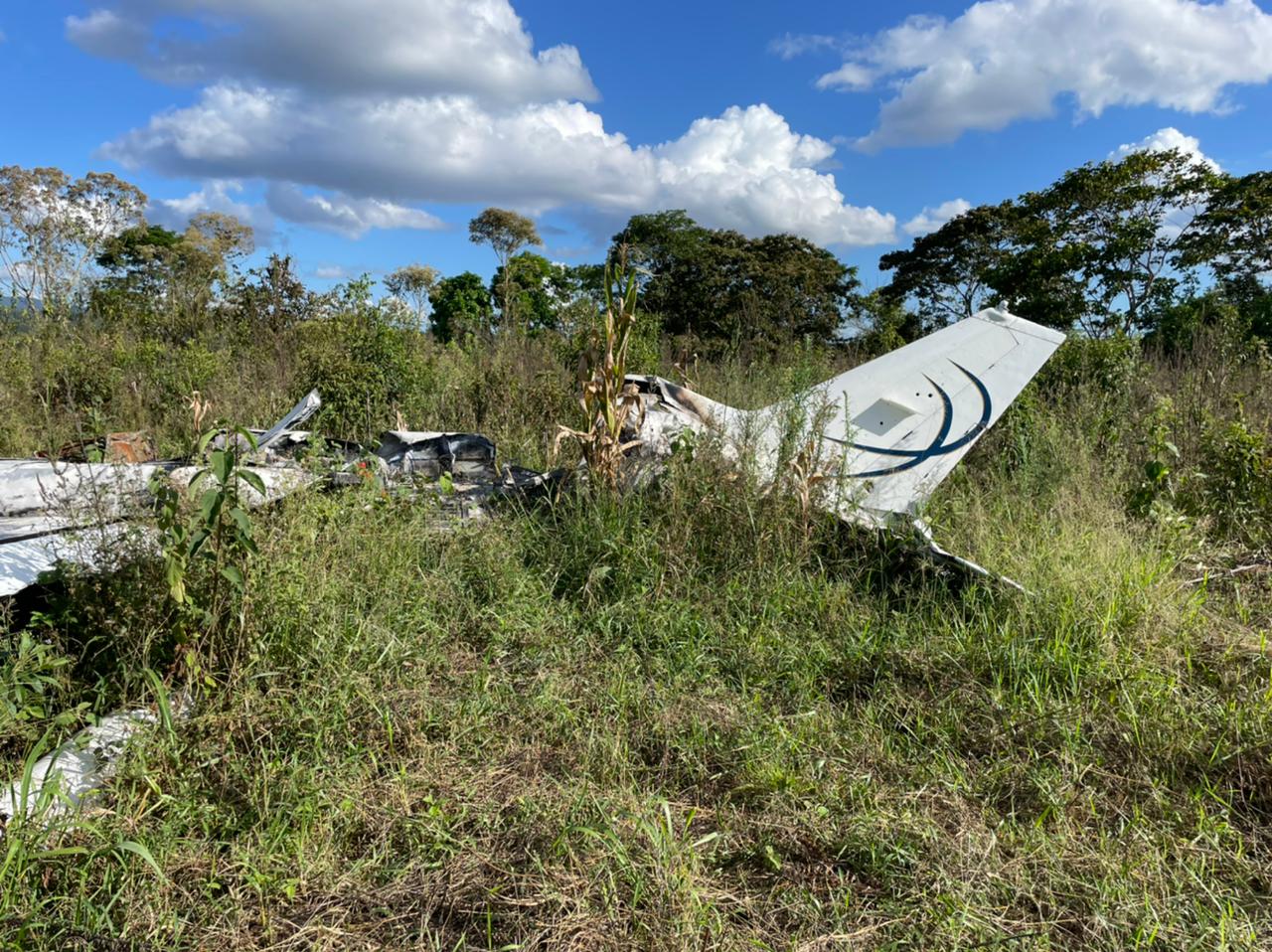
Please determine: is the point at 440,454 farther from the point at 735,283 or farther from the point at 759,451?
the point at 735,283

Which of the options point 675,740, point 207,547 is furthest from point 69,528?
point 675,740

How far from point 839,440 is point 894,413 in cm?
71

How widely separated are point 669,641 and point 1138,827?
1869 millimetres

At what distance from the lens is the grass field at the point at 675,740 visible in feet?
6.41

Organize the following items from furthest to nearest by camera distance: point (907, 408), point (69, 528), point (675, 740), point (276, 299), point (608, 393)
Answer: point (276, 299) < point (907, 408) < point (608, 393) < point (69, 528) < point (675, 740)

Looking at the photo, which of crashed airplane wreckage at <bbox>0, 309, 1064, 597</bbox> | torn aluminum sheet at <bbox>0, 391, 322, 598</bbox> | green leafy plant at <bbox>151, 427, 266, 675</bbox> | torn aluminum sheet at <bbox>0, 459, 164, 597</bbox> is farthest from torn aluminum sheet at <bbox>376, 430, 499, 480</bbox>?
green leafy plant at <bbox>151, 427, 266, 675</bbox>

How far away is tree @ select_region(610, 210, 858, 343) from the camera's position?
72.0 feet

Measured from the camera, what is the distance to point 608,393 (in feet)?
14.8

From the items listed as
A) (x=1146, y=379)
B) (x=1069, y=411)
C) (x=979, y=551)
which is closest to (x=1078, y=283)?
(x=1146, y=379)

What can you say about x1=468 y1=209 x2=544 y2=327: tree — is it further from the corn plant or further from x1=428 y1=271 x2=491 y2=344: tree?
the corn plant

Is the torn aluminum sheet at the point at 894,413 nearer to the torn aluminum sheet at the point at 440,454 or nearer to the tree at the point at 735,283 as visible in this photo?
the torn aluminum sheet at the point at 440,454

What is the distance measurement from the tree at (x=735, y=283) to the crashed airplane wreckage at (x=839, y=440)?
14953 mm

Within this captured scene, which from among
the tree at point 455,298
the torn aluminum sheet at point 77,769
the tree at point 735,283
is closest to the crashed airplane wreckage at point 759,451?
the torn aluminum sheet at point 77,769

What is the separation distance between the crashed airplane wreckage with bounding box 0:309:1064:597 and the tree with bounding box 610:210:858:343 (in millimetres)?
14953
